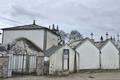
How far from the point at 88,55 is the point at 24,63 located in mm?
11173

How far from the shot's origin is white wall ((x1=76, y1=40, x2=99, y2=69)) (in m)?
28.9

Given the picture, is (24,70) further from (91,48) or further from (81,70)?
(91,48)

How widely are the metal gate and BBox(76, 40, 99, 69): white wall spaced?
840cm

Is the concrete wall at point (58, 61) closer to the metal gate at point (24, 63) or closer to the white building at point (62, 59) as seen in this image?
the white building at point (62, 59)

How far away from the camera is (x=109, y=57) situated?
1256 inches

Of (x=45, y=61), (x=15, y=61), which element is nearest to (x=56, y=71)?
(x=45, y=61)

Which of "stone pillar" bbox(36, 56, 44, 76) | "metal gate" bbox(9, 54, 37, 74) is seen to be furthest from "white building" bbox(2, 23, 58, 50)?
"stone pillar" bbox(36, 56, 44, 76)

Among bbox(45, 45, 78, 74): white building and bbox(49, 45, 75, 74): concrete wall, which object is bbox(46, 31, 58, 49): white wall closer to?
bbox(45, 45, 78, 74): white building

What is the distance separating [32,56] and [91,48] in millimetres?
11115

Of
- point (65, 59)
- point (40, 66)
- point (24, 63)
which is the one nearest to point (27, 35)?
point (24, 63)

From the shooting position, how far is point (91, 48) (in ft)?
99.3

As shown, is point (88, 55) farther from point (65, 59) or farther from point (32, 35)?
point (32, 35)

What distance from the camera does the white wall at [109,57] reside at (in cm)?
3123

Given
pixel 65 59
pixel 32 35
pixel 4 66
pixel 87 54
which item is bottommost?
pixel 4 66
